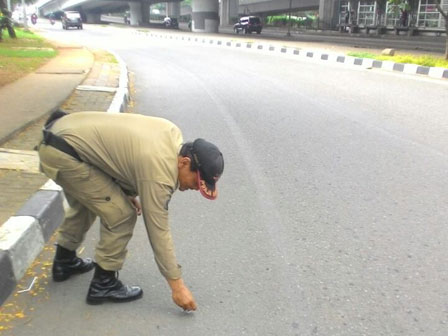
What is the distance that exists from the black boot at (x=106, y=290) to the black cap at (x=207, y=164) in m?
0.85

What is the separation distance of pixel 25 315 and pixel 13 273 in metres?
0.39

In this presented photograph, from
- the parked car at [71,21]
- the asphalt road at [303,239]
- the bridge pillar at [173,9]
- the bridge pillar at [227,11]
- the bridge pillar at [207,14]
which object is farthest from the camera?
the bridge pillar at [173,9]

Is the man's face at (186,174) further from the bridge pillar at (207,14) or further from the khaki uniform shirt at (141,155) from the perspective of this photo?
the bridge pillar at (207,14)

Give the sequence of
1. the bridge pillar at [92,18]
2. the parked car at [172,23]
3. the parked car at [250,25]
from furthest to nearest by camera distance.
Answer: the bridge pillar at [92,18] → the parked car at [172,23] → the parked car at [250,25]

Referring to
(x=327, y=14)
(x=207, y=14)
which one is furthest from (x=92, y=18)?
(x=327, y=14)

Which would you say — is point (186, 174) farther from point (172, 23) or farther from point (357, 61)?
point (172, 23)

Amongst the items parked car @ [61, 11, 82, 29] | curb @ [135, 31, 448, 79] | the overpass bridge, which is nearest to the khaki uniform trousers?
curb @ [135, 31, 448, 79]

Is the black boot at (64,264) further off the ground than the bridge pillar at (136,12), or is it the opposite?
the bridge pillar at (136,12)

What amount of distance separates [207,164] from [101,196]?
0.67 meters

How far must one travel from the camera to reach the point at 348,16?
40031 millimetres

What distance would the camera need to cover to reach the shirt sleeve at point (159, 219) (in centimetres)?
224

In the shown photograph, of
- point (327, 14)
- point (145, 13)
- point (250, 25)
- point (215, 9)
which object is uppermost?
point (215, 9)

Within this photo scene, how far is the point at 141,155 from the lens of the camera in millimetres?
2266

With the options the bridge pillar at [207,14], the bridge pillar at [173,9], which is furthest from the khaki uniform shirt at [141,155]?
the bridge pillar at [173,9]
